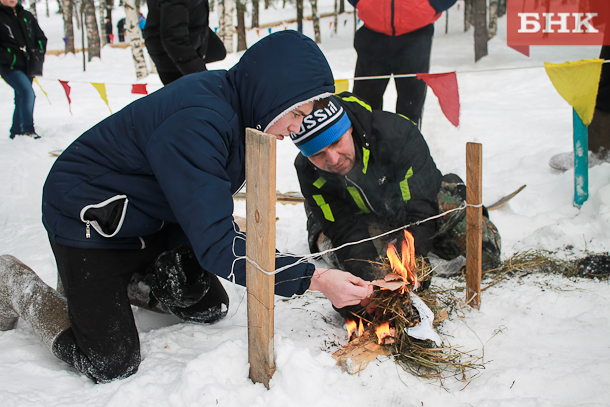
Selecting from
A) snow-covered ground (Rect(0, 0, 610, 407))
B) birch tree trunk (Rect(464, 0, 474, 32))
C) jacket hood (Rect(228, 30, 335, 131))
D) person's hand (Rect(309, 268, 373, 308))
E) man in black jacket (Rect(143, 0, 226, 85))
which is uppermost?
birch tree trunk (Rect(464, 0, 474, 32))

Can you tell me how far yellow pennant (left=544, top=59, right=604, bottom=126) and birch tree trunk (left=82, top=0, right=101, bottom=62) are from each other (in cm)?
1975

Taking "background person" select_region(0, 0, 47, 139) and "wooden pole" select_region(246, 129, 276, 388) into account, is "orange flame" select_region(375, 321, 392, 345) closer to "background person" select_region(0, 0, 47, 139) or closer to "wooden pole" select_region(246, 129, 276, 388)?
"wooden pole" select_region(246, 129, 276, 388)

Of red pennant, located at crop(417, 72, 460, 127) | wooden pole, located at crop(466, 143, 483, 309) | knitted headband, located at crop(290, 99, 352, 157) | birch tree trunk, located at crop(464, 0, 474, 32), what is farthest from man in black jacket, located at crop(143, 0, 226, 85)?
birch tree trunk, located at crop(464, 0, 474, 32)

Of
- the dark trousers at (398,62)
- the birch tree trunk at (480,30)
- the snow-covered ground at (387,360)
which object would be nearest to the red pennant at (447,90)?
the dark trousers at (398,62)

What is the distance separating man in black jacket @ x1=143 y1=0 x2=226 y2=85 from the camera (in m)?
4.15

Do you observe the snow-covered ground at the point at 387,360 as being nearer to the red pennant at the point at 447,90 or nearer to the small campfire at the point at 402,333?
the small campfire at the point at 402,333

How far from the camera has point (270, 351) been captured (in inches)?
69.6

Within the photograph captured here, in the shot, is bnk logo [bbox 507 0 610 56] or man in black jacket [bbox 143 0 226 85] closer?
man in black jacket [bbox 143 0 226 85]

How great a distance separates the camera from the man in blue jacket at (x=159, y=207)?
5.54 ft

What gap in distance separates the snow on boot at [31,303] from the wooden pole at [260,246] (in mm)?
1094

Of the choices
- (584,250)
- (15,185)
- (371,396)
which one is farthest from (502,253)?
(15,185)

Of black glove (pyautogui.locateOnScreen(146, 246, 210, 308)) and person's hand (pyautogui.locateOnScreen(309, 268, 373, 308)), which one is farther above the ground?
person's hand (pyautogui.locateOnScreen(309, 268, 373, 308))

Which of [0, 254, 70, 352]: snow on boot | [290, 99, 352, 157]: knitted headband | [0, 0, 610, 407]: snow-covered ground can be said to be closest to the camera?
[0, 0, 610, 407]: snow-covered ground

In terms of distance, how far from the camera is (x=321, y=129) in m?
2.37
